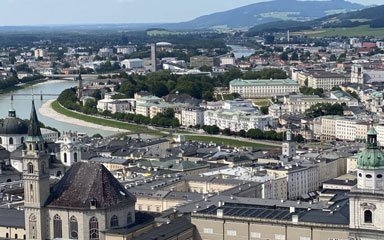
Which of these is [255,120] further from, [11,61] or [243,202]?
[11,61]

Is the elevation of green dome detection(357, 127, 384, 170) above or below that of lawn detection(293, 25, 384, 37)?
above

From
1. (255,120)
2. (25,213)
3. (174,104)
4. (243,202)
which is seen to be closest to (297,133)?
(255,120)

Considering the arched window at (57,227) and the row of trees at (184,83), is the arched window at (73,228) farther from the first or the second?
the row of trees at (184,83)

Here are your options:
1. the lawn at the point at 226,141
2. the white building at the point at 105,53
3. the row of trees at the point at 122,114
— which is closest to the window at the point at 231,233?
the lawn at the point at 226,141

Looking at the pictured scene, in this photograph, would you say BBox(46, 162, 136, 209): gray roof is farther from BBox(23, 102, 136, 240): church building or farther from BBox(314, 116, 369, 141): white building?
BBox(314, 116, 369, 141): white building

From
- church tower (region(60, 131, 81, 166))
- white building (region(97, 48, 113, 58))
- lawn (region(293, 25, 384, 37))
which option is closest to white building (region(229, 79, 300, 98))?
church tower (region(60, 131, 81, 166))
